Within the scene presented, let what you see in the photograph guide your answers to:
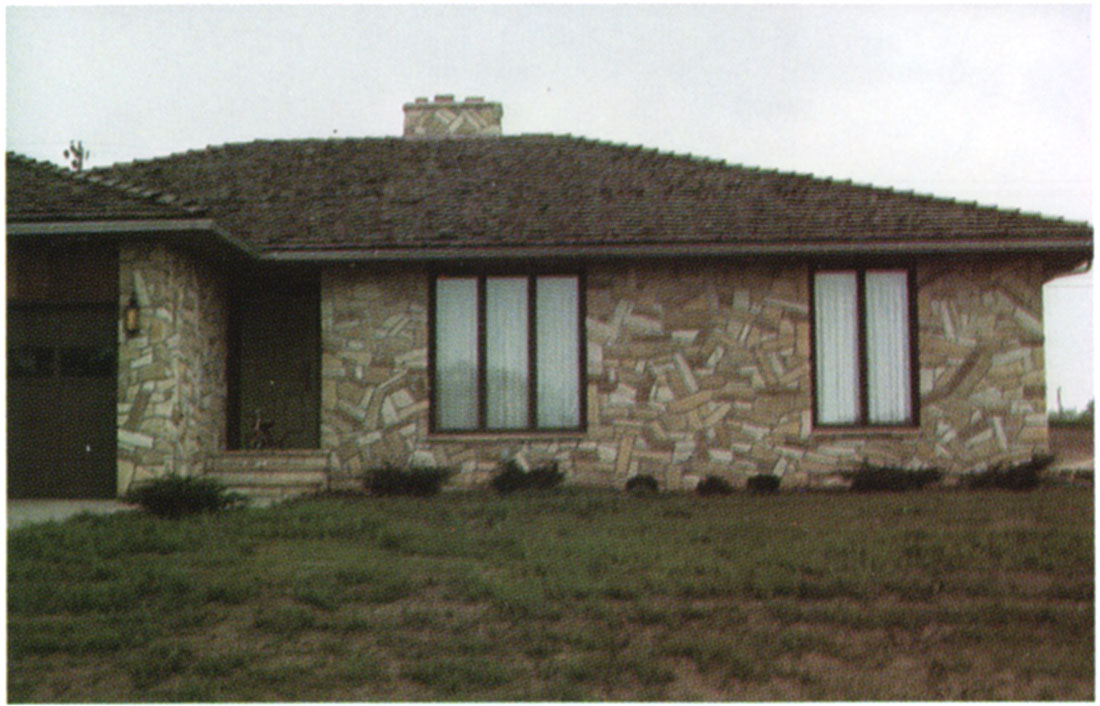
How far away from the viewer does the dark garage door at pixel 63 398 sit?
10.0 meters

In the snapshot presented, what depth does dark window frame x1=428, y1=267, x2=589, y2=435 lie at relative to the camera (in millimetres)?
11336

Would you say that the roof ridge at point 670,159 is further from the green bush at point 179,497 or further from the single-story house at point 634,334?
the green bush at point 179,497

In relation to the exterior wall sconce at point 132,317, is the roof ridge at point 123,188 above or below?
above

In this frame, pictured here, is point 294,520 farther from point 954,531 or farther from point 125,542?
point 954,531

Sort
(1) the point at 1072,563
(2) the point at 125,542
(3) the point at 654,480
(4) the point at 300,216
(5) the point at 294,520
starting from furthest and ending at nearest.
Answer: (4) the point at 300,216 < (3) the point at 654,480 < (5) the point at 294,520 < (2) the point at 125,542 < (1) the point at 1072,563

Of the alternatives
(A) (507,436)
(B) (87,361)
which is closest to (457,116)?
(A) (507,436)

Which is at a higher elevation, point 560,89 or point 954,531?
point 560,89

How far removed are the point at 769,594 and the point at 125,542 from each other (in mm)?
4329

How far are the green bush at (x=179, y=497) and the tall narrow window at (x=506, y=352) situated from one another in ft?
10.3

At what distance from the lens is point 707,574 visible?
6070 mm

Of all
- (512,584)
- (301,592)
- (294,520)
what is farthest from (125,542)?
(512,584)

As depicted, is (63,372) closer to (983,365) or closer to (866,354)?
(866,354)

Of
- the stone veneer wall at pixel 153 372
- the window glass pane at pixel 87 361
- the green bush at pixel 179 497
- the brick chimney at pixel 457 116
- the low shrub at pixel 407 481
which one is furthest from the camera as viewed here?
the brick chimney at pixel 457 116

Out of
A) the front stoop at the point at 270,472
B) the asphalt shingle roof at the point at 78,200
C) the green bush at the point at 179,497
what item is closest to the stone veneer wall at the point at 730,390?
the front stoop at the point at 270,472
